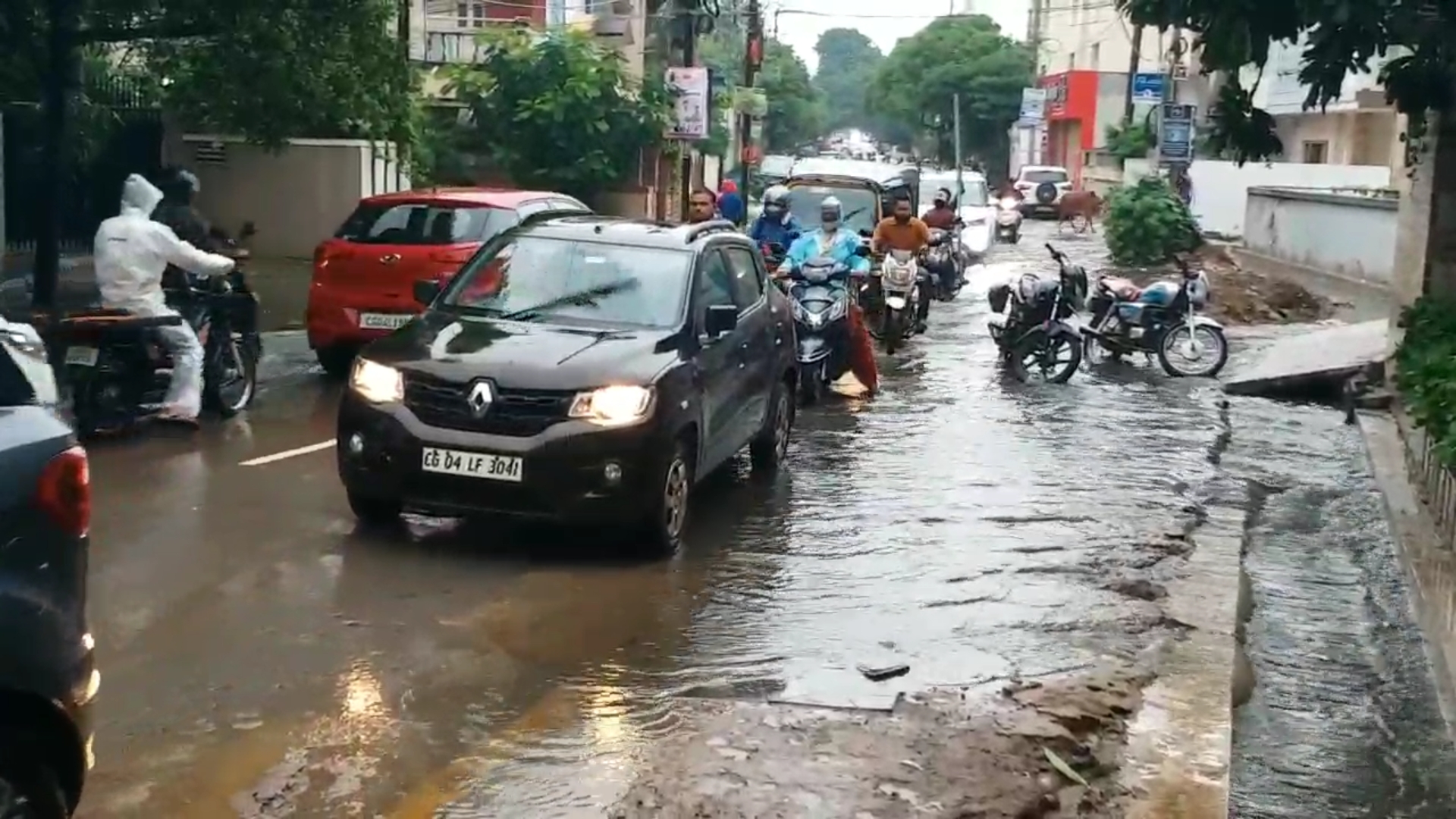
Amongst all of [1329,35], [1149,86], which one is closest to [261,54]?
[1329,35]

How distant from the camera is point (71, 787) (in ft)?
13.4

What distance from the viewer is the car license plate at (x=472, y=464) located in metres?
8.16

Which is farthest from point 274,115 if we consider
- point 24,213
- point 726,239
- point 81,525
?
point 81,525

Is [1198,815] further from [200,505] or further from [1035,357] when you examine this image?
[1035,357]

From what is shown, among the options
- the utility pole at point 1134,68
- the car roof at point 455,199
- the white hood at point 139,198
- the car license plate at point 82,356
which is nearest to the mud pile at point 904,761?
the car license plate at point 82,356

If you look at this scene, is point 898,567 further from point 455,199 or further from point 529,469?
point 455,199

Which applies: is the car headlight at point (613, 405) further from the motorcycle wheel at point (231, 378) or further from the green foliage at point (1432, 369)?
the motorcycle wheel at point (231, 378)

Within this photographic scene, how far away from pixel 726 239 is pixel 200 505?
341cm

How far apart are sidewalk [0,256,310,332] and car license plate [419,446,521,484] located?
6.34 m

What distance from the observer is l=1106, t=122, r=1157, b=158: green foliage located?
51.7 metres

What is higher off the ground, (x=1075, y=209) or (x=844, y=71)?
(x=844, y=71)

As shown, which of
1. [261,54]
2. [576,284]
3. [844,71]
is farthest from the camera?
[844,71]

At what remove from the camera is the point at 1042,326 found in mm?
16250

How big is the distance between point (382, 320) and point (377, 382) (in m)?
4.99
